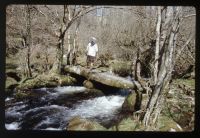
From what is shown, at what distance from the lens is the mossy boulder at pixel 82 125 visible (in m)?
4.04

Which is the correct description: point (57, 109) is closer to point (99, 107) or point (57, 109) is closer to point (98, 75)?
point (99, 107)

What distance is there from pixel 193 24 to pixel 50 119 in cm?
228

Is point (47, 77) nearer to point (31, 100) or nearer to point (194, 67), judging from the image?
point (31, 100)

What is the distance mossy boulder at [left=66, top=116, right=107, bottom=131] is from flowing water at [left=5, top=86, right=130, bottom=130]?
0.05 meters

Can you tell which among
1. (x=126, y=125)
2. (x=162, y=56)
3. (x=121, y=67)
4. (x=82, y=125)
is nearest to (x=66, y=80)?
(x=82, y=125)

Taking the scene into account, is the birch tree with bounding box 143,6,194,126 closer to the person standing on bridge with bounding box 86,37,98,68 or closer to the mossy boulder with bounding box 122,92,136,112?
the mossy boulder with bounding box 122,92,136,112

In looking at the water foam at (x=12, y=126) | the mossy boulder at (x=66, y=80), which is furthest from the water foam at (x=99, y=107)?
the water foam at (x=12, y=126)

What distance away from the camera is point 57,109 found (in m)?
4.14

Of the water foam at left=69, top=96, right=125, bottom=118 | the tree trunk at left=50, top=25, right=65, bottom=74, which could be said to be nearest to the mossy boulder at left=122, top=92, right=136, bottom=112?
the water foam at left=69, top=96, right=125, bottom=118

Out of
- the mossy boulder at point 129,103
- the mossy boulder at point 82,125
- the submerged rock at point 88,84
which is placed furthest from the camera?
the submerged rock at point 88,84

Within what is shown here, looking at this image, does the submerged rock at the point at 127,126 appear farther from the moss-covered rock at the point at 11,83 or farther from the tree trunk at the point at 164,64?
the moss-covered rock at the point at 11,83

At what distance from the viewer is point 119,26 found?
164 inches

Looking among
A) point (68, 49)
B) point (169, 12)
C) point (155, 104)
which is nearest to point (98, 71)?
point (68, 49)

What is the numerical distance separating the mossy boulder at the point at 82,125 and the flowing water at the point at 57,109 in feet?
0.18
